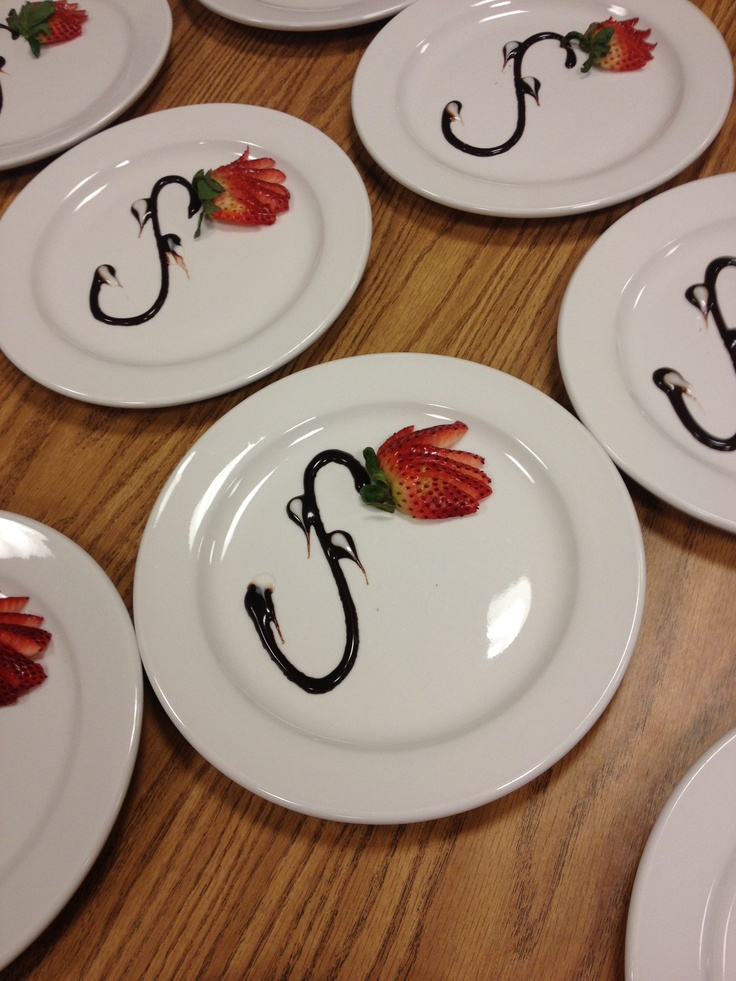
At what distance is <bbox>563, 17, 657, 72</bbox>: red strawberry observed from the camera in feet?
3.84

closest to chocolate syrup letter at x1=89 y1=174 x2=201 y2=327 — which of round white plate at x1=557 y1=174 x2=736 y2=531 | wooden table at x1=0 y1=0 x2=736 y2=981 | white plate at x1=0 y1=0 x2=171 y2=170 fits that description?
white plate at x1=0 y1=0 x2=171 y2=170

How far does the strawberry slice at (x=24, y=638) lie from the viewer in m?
0.82

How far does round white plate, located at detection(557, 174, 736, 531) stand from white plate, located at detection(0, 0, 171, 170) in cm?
88

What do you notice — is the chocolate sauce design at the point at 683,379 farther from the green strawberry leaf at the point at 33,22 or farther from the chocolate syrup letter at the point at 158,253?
the green strawberry leaf at the point at 33,22

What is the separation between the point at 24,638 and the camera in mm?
820

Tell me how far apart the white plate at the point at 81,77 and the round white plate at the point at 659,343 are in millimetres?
875

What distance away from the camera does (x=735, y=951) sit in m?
0.65

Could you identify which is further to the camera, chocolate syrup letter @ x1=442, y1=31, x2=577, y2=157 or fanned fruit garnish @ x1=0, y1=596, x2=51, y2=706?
chocolate syrup letter @ x1=442, y1=31, x2=577, y2=157

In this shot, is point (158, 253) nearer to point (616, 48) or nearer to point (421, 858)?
point (616, 48)

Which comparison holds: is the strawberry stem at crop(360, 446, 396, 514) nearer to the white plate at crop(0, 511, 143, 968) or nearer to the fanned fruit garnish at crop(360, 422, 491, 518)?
the fanned fruit garnish at crop(360, 422, 491, 518)

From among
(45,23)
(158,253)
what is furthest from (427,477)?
(45,23)

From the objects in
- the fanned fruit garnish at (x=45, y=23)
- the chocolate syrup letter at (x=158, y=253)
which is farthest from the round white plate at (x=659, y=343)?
the fanned fruit garnish at (x=45, y=23)

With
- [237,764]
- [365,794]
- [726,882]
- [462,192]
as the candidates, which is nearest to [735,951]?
[726,882]

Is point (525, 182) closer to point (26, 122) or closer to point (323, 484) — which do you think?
point (323, 484)
